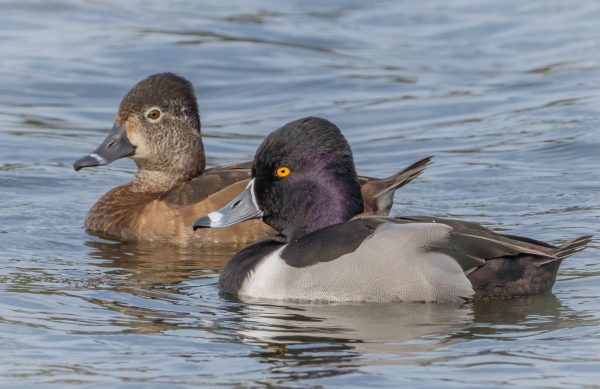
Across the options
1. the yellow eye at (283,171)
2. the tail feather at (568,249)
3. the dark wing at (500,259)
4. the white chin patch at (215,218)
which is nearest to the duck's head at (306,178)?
the yellow eye at (283,171)

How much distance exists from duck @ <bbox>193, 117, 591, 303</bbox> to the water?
12 cm

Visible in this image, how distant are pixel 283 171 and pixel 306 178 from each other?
5.8 inches

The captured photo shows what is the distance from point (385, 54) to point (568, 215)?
816 centimetres

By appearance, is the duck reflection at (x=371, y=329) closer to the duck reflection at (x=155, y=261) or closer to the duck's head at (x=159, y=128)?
the duck reflection at (x=155, y=261)

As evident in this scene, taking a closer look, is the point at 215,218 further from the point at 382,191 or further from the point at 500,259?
the point at 500,259

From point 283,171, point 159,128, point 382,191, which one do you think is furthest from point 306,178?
point 159,128

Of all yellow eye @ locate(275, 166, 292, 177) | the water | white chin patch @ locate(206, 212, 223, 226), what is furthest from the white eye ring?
yellow eye @ locate(275, 166, 292, 177)

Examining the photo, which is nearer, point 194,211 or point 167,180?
point 194,211

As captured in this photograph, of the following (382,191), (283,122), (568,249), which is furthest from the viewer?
(283,122)

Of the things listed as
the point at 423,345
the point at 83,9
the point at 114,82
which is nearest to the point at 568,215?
the point at 423,345

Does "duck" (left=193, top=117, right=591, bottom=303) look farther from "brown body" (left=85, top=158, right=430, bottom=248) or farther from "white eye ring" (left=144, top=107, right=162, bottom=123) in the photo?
"white eye ring" (left=144, top=107, right=162, bottom=123)

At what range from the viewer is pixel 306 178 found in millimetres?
8828

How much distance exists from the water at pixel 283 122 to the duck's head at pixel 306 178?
2.22 feet

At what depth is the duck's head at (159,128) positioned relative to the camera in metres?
11.4
